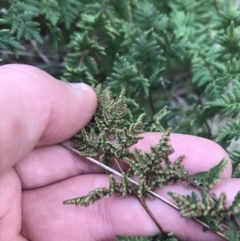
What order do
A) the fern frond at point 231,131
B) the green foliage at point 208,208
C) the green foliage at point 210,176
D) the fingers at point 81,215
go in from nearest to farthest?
1. the green foliage at point 208,208
2. the green foliage at point 210,176
3. the fingers at point 81,215
4. the fern frond at point 231,131

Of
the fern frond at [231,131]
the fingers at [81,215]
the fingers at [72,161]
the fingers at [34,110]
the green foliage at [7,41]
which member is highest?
the green foliage at [7,41]

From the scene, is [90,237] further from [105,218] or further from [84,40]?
[84,40]

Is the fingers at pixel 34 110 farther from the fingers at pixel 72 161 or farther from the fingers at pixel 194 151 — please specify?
the fingers at pixel 194 151

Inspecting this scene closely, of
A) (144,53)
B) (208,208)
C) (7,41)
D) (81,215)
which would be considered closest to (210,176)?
(208,208)

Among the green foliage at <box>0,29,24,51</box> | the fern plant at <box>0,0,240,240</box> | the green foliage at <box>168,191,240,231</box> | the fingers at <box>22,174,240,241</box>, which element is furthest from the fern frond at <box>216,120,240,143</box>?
the green foliage at <box>0,29,24,51</box>

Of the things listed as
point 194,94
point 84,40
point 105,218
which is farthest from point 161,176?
point 194,94

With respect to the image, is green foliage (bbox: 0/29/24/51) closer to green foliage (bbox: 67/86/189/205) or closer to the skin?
the skin

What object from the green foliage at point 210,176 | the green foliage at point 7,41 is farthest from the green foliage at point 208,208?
the green foliage at point 7,41

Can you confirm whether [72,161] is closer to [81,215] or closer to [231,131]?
[81,215]
